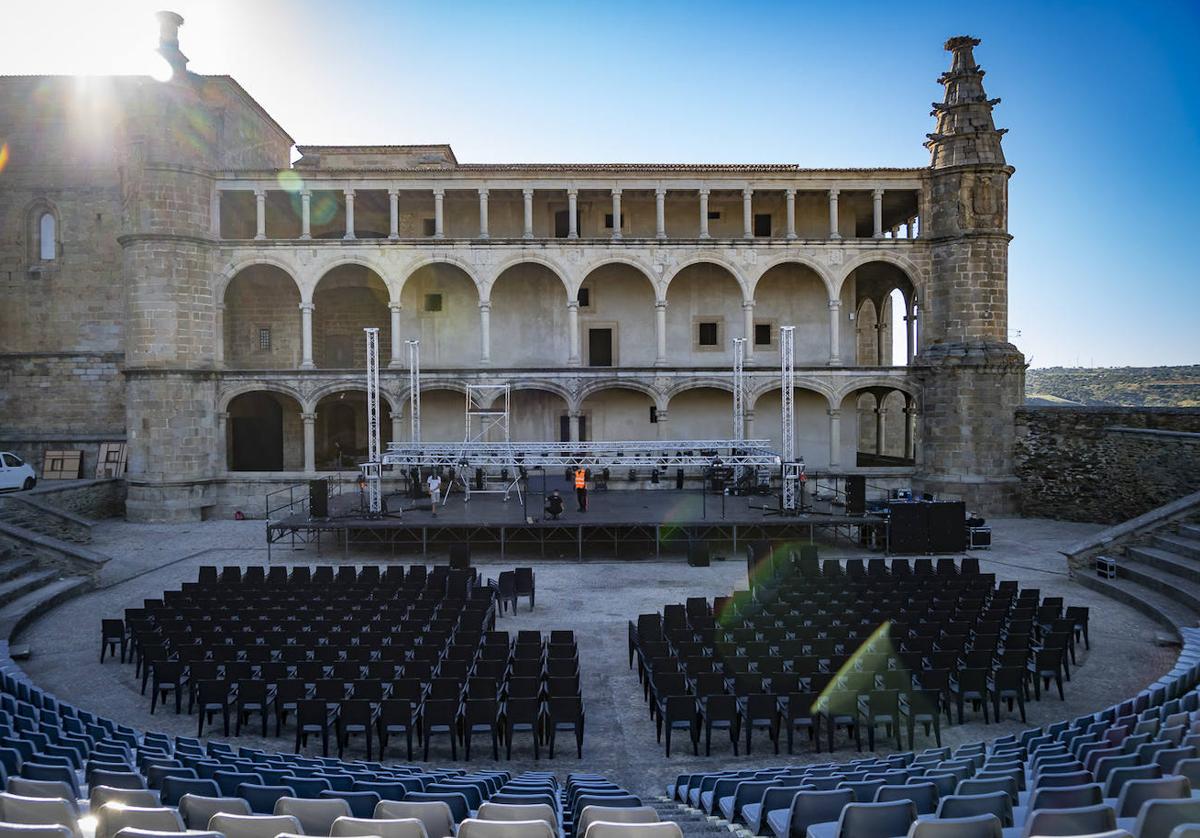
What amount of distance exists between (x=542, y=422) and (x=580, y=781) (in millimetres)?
27855

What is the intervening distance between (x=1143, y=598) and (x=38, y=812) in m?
19.4

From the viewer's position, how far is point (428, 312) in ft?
117

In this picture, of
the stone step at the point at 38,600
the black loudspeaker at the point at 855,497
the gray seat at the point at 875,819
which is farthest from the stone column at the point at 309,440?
the gray seat at the point at 875,819

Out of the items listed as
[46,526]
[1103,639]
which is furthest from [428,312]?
[1103,639]

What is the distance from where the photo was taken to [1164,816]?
168 inches

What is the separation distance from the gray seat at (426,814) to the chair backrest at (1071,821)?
3.49 m

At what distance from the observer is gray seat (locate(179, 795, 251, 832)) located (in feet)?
16.0

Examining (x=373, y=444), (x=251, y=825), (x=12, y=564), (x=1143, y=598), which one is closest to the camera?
(x=251, y=825)

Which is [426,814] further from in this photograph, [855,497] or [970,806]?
[855,497]

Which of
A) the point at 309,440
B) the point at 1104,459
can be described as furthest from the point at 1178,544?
the point at 309,440

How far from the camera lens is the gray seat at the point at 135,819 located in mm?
4457

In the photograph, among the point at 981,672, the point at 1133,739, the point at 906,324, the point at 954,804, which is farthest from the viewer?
the point at 906,324

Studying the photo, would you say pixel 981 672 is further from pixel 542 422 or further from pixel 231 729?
pixel 542 422

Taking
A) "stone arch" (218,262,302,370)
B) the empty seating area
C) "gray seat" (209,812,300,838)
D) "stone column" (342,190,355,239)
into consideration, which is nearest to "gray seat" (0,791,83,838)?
"gray seat" (209,812,300,838)
